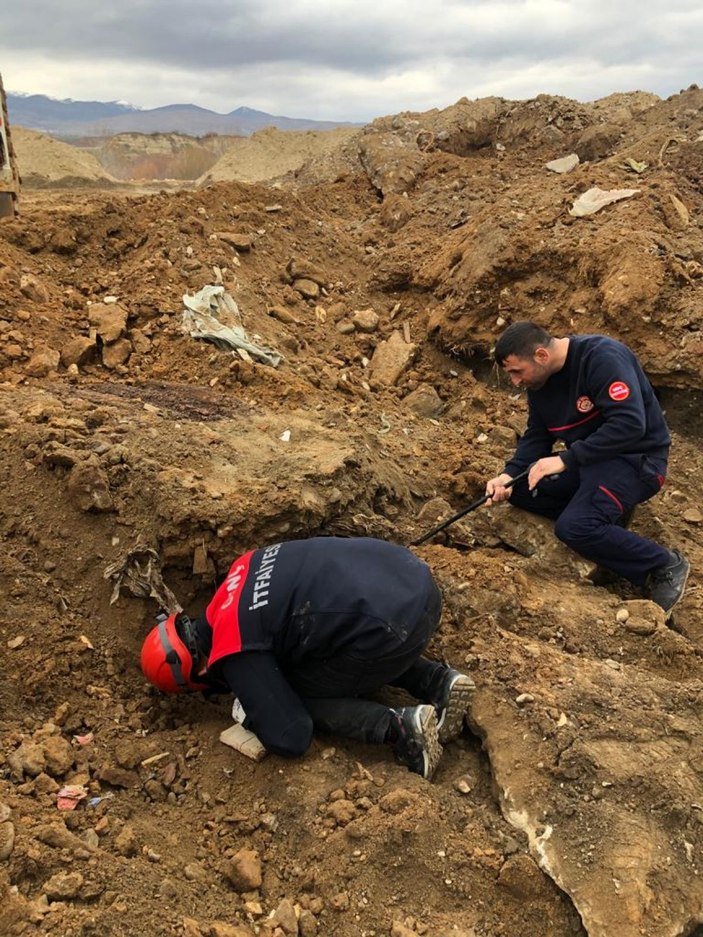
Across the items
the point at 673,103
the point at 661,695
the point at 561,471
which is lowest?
the point at 661,695

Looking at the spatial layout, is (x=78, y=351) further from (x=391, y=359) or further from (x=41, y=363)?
(x=391, y=359)

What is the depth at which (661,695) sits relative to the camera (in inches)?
130

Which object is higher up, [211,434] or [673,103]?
[673,103]

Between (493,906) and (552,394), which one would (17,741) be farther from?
(552,394)

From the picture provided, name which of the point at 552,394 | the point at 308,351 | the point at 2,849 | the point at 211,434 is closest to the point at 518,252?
the point at 308,351

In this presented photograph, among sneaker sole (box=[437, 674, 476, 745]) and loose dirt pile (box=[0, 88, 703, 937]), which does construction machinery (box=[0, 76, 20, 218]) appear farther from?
sneaker sole (box=[437, 674, 476, 745])

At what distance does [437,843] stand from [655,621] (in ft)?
5.79

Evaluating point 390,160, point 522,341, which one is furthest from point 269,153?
point 522,341

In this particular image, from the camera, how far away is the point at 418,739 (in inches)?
120

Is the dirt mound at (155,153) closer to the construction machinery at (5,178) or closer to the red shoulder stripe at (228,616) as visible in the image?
the construction machinery at (5,178)

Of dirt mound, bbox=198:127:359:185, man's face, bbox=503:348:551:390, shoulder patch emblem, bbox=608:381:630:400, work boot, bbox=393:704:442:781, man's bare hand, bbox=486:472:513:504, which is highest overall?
dirt mound, bbox=198:127:359:185

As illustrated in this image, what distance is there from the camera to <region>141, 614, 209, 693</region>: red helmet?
3020 mm

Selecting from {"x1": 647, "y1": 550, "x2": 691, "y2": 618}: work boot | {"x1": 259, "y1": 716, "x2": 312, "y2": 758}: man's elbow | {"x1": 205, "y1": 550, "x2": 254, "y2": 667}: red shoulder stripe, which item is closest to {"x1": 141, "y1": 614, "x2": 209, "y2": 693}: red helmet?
{"x1": 205, "y1": 550, "x2": 254, "y2": 667}: red shoulder stripe

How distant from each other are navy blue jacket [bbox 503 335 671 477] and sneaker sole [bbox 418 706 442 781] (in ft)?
6.25
